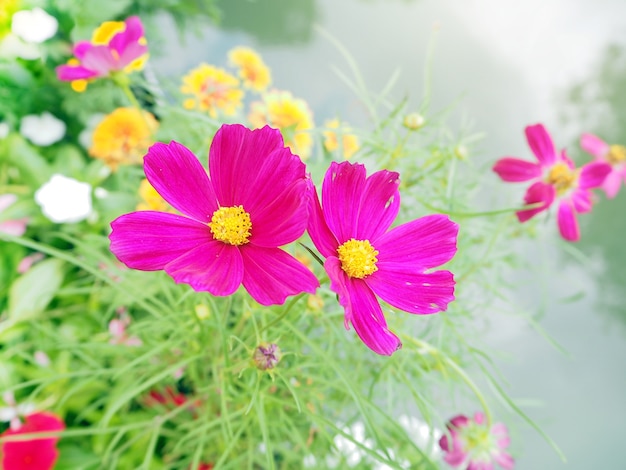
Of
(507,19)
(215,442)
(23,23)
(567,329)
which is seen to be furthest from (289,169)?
(507,19)

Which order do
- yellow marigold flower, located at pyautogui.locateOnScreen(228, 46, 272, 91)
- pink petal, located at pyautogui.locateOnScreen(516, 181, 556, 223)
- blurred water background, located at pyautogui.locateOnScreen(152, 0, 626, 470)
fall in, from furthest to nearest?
blurred water background, located at pyautogui.locateOnScreen(152, 0, 626, 470) → yellow marigold flower, located at pyautogui.locateOnScreen(228, 46, 272, 91) → pink petal, located at pyautogui.locateOnScreen(516, 181, 556, 223)

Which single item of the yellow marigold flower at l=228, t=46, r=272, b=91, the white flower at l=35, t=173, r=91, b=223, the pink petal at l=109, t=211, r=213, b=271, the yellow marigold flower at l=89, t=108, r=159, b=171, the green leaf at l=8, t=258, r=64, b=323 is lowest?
the green leaf at l=8, t=258, r=64, b=323

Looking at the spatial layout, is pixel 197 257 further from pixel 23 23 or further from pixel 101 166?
pixel 23 23

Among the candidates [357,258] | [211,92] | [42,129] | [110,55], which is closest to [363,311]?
[357,258]

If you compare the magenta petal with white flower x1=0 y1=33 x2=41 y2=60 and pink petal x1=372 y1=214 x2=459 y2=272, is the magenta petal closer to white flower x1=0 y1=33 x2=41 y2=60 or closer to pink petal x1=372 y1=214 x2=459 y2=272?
pink petal x1=372 y1=214 x2=459 y2=272

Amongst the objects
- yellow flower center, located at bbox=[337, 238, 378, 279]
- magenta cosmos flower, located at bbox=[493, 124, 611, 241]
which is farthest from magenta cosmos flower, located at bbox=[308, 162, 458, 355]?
magenta cosmos flower, located at bbox=[493, 124, 611, 241]

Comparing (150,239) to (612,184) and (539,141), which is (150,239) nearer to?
(539,141)
